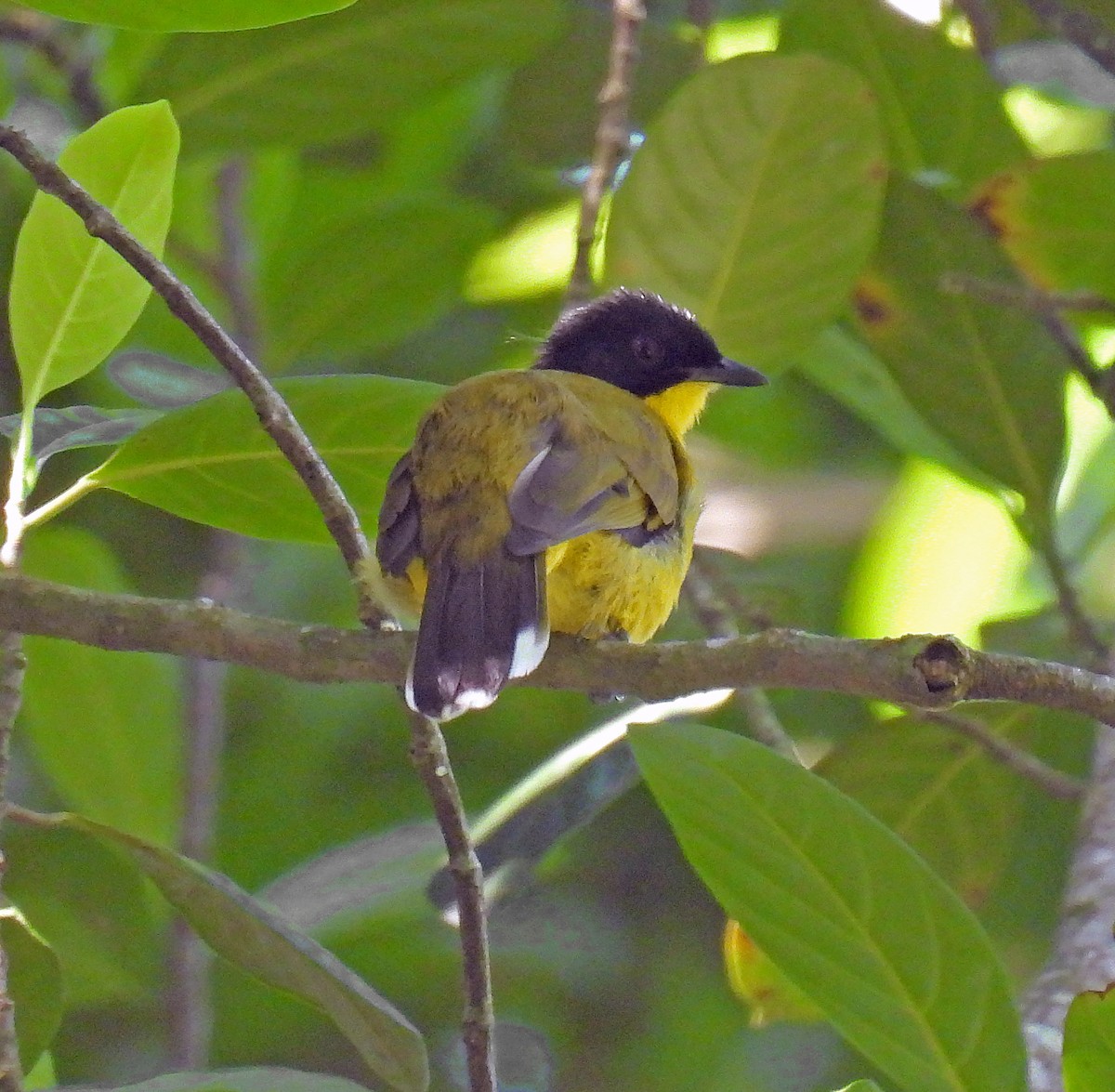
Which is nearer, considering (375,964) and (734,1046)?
(375,964)

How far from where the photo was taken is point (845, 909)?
218 centimetres

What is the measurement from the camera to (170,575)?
4.76 metres

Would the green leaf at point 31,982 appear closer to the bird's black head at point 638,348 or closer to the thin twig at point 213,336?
the thin twig at point 213,336

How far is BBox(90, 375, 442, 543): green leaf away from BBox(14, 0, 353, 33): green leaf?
58 centimetres

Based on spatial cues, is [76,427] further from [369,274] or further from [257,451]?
[369,274]

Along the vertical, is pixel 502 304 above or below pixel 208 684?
above

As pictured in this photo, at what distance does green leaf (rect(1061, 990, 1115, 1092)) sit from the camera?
1918mm

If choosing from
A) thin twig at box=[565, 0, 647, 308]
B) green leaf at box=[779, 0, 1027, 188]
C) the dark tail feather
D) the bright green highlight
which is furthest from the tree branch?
green leaf at box=[779, 0, 1027, 188]

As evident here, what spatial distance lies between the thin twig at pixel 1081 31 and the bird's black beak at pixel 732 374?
2.89 feet

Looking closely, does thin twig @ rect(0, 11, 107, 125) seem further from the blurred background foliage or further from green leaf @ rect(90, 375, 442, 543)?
green leaf @ rect(90, 375, 442, 543)

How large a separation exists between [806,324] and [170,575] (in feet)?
7.49

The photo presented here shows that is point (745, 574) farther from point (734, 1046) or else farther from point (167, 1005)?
point (167, 1005)

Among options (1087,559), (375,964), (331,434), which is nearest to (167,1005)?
(375,964)

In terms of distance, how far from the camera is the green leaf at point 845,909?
2.12m
